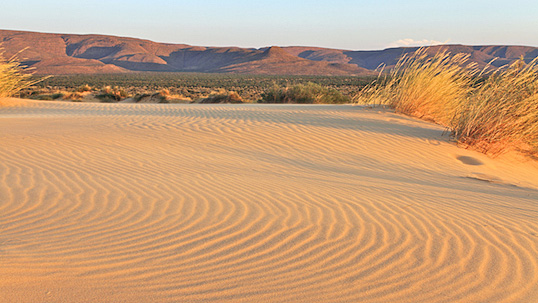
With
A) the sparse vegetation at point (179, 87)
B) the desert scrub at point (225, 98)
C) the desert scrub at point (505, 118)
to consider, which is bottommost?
the sparse vegetation at point (179, 87)

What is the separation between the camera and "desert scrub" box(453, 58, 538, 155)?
383 inches

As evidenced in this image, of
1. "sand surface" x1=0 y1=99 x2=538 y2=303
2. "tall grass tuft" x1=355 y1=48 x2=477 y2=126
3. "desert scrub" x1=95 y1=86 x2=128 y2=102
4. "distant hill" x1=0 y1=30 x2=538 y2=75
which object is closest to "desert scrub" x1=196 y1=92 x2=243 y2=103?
"desert scrub" x1=95 y1=86 x2=128 y2=102

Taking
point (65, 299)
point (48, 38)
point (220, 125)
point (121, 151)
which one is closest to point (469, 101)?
point (220, 125)

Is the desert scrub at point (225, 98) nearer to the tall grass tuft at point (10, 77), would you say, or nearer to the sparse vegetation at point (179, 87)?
the sparse vegetation at point (179, 87)

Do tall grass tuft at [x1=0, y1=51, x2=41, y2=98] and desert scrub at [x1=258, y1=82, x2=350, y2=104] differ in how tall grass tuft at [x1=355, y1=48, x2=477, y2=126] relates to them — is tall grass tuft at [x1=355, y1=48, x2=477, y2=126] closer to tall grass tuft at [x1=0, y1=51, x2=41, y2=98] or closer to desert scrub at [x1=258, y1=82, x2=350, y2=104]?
desert scrub at [x1=258, y1=82, x2=350, y2=104]

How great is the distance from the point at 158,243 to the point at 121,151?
192 inches

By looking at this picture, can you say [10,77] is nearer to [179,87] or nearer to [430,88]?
[430,88]

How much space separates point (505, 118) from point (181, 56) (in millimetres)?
156894

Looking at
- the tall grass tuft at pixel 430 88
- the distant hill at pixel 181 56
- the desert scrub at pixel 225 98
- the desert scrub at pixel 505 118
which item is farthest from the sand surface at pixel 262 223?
the distant hill at pixel 181 56

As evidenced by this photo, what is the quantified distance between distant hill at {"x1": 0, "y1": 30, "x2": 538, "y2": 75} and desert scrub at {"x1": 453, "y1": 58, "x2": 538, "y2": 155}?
9401 centimetres

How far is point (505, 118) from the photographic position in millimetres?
9797

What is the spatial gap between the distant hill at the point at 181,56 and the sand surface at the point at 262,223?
9654 cm

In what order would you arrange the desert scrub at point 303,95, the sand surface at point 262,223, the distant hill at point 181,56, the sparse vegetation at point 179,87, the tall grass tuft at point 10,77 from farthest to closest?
the distant hill at point 181,56
the sparse vegetation at point 179,87
the desert scrub at point 303,95
the tall grass tuft at point 10,77
the sand surface at point 262,223

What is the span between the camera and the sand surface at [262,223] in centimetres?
310
